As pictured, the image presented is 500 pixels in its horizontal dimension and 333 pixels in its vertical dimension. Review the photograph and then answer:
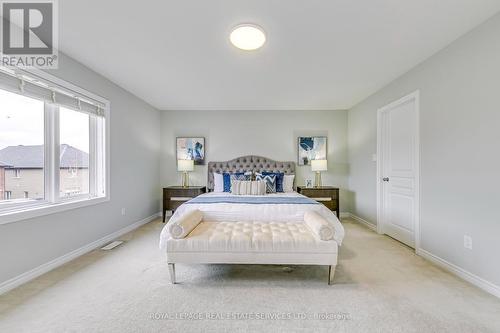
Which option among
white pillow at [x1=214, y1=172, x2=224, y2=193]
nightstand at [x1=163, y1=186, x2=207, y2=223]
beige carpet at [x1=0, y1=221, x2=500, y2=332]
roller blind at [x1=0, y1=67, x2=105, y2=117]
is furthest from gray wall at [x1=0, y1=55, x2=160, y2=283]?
white pillow at [x1=214, y1=172, x2=224, y2=193]

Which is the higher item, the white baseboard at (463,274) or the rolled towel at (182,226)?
the rolled towel at (182,226)

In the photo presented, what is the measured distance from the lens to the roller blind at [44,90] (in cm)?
211

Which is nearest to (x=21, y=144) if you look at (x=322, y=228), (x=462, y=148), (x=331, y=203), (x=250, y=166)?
(x=322, y=228)

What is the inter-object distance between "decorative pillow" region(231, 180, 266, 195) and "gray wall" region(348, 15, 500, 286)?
232 cm

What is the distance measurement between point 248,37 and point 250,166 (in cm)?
308

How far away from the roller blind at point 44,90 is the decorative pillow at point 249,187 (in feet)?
7.93

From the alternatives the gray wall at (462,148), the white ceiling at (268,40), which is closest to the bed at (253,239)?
the gray wall at (462,148)

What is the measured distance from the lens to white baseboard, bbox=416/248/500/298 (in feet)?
6.65

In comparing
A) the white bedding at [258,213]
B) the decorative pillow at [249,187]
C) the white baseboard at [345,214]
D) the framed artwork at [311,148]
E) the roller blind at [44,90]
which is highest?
the roller blind at [44,90]

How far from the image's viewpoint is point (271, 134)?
17.0 ft

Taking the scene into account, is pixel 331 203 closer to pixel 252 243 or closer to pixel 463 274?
pixel 463 274

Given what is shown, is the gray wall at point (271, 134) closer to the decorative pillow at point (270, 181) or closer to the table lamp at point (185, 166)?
the table lamp at point (185, 166)

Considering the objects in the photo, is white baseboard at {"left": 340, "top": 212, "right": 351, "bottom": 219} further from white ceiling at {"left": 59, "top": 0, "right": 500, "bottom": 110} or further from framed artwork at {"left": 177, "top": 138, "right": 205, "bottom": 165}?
framed artwork at {"left": 177, "top": 138, "right": 205, "bottom": 165}

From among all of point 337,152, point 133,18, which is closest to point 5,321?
point 133,18
